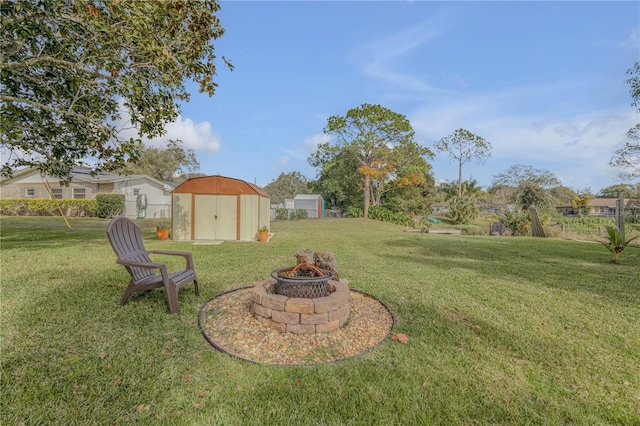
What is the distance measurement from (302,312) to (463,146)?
118 ft

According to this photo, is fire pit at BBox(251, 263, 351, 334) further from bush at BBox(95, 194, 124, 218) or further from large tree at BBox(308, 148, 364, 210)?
large tree at BBox(308, 148, 364, 210)

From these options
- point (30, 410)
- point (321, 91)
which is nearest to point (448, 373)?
point (30, 410)

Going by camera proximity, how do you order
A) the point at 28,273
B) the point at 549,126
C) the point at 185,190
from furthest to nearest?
the point at 549,126 → the point at 185,190 → the point at 28,273

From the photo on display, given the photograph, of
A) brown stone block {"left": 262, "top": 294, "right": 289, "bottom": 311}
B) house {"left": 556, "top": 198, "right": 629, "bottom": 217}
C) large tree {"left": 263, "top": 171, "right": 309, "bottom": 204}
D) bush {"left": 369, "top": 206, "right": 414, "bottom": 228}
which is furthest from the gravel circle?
house {"left": 556, "top": 198, "right": 629, "bottom": 217}

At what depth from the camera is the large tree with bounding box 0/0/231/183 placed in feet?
13.9

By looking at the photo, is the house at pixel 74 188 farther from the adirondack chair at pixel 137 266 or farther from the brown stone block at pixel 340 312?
the brown stone block at pixel 340 312

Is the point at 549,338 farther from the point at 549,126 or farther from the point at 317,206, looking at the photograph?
the point at 317,206

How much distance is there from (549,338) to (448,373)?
149 cm

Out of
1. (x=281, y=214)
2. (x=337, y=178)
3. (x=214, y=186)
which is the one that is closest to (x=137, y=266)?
(x=214, y=186)

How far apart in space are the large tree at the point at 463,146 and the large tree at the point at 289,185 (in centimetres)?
2491

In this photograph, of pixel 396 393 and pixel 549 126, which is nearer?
pixel 396 393

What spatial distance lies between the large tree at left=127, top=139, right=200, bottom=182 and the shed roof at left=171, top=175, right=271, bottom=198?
2589cm

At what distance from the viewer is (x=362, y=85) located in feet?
44.5

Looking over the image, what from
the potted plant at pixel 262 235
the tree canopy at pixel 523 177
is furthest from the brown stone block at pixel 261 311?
the tree canopy at pixel 523 177
